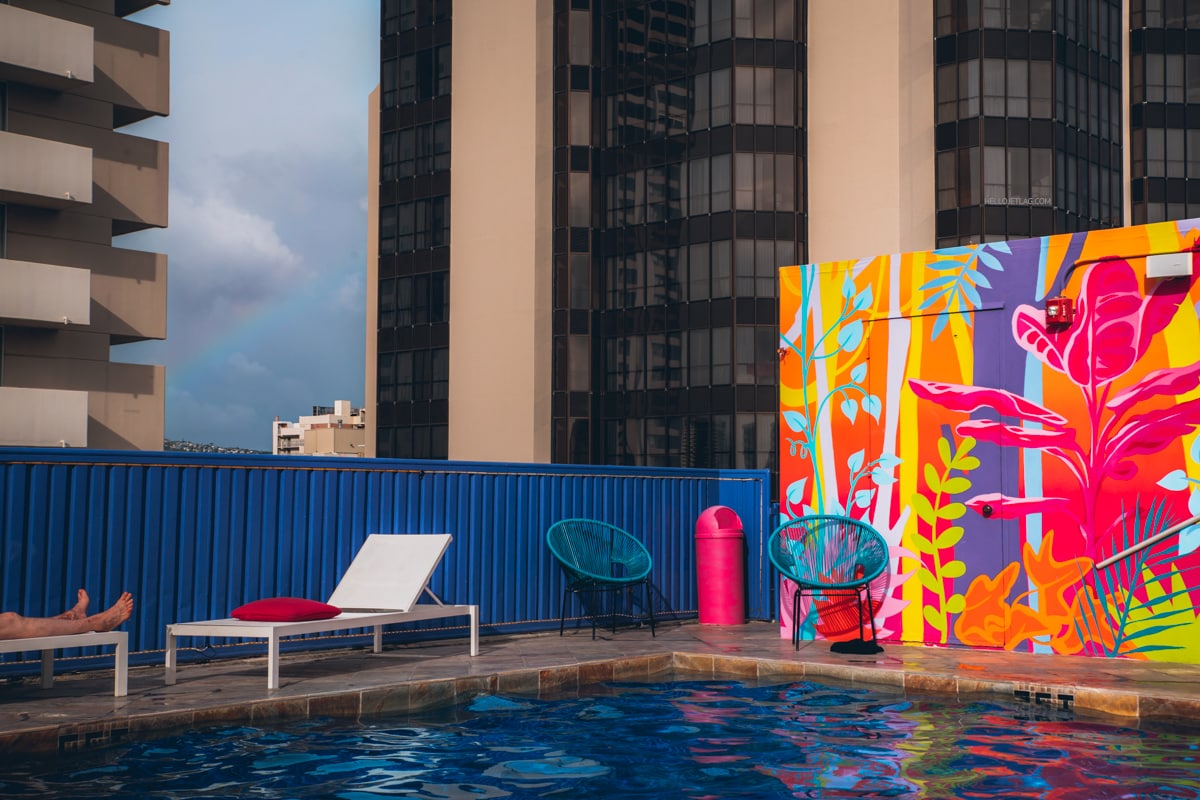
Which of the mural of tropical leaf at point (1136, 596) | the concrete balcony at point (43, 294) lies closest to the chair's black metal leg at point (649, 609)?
the mural of tropical leaf at point (1136, 596)

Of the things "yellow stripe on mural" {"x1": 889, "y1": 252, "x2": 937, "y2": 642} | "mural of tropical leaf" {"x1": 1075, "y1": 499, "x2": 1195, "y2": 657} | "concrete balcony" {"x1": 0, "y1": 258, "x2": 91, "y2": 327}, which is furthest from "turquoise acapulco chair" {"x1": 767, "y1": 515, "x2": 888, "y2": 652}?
"concrete balcony" {"x1": 0, "y1": 258, "x2": 91, "y2": 327}

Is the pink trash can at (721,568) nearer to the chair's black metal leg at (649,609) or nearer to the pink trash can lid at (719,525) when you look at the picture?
the pink trash can lid at (719,525)

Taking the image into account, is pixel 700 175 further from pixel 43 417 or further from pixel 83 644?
pixel 83 644

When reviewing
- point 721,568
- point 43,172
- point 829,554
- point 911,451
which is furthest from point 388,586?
point 43,172

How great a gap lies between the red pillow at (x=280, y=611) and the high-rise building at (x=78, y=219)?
28682mm

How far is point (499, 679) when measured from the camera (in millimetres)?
8445

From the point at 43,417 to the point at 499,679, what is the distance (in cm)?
2999

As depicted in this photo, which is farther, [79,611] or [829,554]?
[829,554]

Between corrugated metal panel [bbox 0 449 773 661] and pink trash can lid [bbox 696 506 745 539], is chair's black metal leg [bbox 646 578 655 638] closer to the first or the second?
corrugated metal panel [bbox 0 449 773 661]

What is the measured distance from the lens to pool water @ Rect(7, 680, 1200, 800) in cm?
568

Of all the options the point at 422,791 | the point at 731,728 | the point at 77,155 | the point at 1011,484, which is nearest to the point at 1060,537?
Answer: the point at 1011,484

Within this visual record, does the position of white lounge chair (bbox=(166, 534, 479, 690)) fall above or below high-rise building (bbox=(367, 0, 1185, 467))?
below

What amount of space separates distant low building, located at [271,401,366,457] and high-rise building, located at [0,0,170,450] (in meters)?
29.5

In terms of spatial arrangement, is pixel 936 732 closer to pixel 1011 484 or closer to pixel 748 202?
pixel 1011 484
